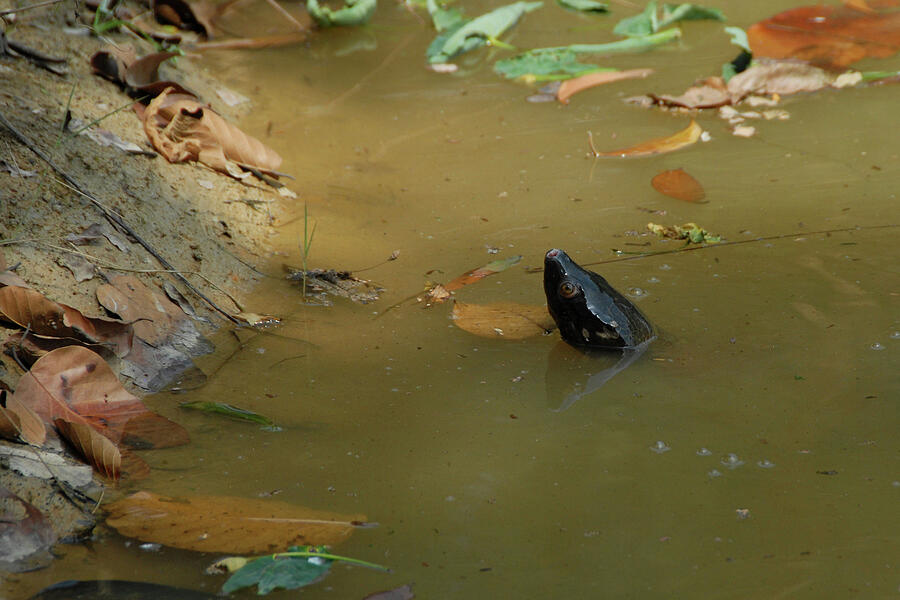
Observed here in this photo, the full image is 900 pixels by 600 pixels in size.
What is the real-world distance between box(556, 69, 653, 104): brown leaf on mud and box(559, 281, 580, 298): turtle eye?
2.10m

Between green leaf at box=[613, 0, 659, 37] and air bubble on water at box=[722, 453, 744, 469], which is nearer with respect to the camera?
air bubble on water at box=[722, 453, 744, 469]

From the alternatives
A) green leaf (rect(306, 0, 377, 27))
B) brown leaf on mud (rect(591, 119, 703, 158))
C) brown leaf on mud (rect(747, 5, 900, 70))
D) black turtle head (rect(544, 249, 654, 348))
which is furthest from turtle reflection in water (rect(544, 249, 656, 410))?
green leaf (rect(306, 0, 377, 27))

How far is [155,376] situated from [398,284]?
89cm

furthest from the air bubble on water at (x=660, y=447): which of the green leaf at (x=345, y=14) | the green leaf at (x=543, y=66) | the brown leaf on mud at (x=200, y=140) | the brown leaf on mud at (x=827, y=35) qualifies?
the green leaf at (x=345, y=14)

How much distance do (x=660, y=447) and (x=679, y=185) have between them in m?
1.77

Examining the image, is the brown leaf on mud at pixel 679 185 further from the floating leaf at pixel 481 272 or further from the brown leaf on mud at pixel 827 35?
the brown leaf on mud at pixel 827 35

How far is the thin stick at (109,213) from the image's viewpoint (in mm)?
2700

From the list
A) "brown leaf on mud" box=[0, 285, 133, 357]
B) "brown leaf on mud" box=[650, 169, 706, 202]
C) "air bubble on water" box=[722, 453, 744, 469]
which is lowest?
"brown leaf on mud" box=[650, 169, 706, 202]

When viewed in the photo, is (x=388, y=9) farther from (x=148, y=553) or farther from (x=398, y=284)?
(x=148, y=553)

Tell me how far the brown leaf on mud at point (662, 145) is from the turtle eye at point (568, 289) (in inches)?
56.4

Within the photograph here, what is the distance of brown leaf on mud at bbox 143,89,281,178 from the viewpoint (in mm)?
3504

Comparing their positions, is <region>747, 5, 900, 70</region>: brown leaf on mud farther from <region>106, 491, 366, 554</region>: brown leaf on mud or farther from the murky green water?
<region>106, 491, 366, 554</region>: brown leaf on mud

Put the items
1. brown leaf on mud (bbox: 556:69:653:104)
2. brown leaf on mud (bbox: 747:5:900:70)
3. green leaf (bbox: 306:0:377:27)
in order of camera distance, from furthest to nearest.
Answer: green leaf (bbox: 306:0:377:27) < brown leaf on mud (bbox: 747:5:900:70) < brown leaf on mud (bbox: 556:69:653:104)

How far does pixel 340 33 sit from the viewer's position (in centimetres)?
545
